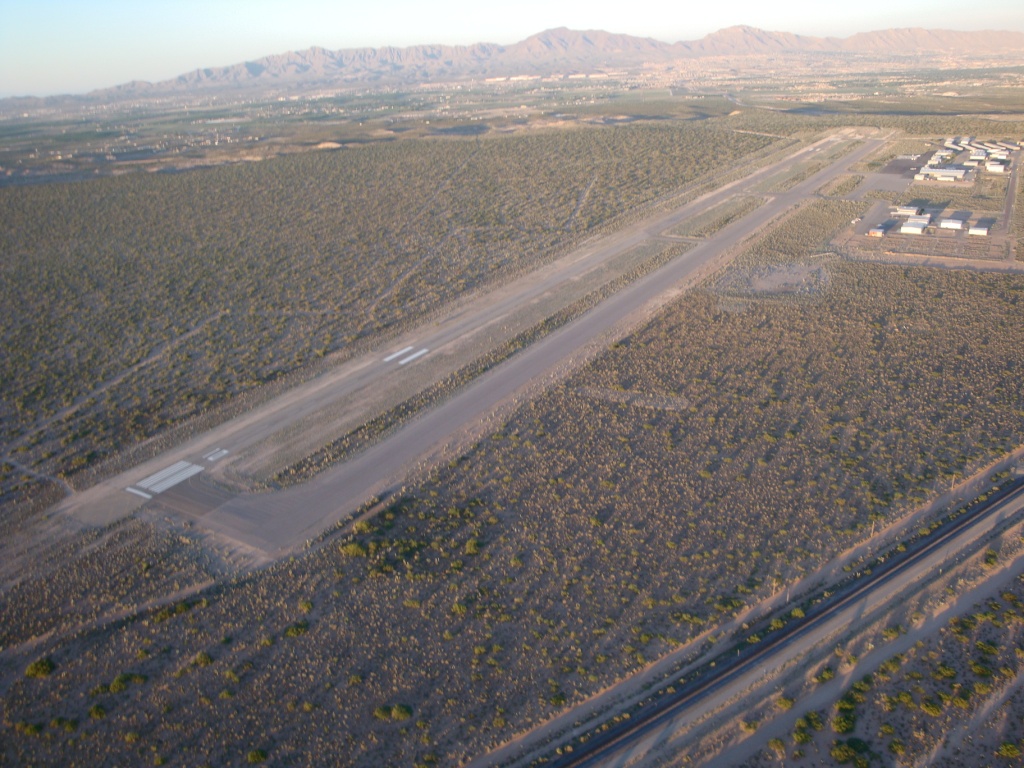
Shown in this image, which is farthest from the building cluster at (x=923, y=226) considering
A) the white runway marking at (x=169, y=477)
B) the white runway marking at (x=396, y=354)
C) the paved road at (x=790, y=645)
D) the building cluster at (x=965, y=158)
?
the white runway marking at (x=169, y=477)

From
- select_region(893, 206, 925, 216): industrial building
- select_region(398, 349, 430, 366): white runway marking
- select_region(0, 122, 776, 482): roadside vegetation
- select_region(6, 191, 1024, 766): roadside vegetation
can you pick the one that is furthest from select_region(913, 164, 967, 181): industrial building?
select_region(398, 349, 430, 366): white runway marking

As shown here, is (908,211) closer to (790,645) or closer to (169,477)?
(790,645)

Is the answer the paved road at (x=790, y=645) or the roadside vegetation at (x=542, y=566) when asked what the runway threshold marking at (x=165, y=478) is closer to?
the roadside vegetation at (x=542, y=566)

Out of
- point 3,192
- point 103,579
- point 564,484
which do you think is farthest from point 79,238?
point 564,484

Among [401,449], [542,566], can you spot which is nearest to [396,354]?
[401,449]

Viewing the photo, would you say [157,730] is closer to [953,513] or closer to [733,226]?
[953,513]
